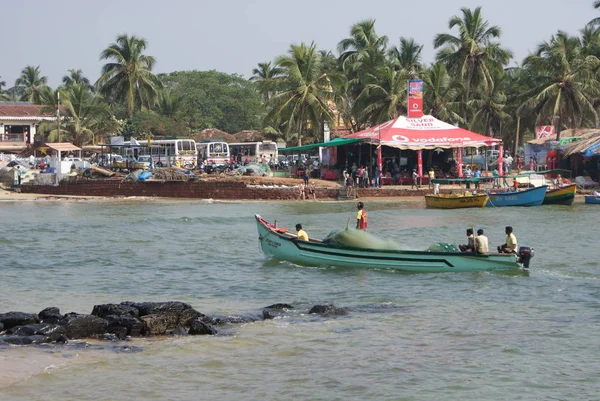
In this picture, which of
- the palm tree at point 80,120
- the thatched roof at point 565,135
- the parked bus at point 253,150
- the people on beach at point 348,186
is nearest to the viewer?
the people on beach at point 348,186

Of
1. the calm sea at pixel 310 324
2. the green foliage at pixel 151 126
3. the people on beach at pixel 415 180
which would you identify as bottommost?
the calm sea at pixel 310 324

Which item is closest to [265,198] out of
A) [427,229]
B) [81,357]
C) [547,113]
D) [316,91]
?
[316,91]

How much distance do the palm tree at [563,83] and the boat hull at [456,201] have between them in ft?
46.2

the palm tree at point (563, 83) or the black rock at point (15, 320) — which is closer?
the black rock at point (15, 320)

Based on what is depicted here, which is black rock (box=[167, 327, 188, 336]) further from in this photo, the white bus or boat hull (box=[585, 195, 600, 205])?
the white bus

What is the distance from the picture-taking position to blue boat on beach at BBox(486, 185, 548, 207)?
38.6 meters

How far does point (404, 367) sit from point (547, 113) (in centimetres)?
4150

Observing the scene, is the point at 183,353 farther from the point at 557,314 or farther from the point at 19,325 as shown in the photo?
the point at 557,314

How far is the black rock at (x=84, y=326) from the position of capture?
1361 cm

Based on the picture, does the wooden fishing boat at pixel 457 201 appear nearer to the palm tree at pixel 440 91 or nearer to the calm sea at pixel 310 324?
the calm sea at pixel 310 324

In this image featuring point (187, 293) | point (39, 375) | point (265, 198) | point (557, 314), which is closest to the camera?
point (39, 375)

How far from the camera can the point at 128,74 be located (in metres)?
64.6

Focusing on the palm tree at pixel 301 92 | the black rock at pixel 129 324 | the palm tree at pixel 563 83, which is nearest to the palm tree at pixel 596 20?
the palm tree at pixel 563 83

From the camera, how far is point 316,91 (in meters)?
50.2
